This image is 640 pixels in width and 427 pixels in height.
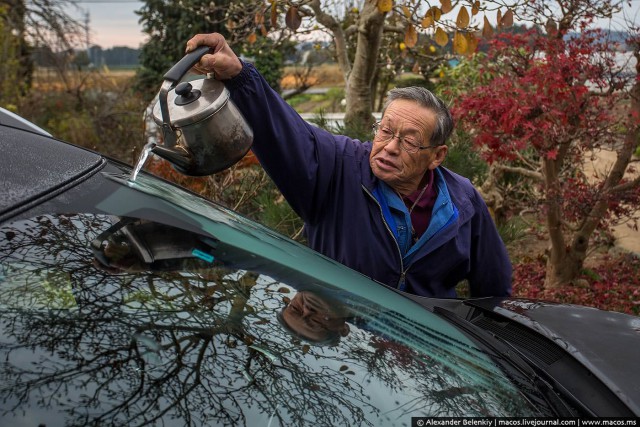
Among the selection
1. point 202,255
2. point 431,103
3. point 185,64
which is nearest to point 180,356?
point 202,255

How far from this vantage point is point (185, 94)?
1.88 metres

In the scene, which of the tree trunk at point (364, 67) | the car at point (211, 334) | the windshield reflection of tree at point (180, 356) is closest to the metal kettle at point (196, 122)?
the car at point (211, 334)

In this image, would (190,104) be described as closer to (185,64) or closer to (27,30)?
(185,64)

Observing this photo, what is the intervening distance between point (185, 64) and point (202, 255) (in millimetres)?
617

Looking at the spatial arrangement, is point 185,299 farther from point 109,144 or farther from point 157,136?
point 109,144

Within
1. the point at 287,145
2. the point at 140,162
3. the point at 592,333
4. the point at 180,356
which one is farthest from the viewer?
the point at 287,145

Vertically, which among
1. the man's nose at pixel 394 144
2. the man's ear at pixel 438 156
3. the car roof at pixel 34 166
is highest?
the car roof at pixel 34 166

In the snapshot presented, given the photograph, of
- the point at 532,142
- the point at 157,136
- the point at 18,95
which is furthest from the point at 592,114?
the point at 18,95

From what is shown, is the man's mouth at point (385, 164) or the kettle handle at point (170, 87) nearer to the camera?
the kettle handle at point (170, 87)

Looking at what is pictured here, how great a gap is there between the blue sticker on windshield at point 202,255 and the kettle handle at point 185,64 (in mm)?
526

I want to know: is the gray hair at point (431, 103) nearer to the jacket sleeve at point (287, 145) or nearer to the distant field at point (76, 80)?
the jacket sleeve at point (287, 145)

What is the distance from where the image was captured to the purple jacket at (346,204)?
2270 millimetres

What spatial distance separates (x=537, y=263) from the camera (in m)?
6.21

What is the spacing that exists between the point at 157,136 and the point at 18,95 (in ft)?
20.0
